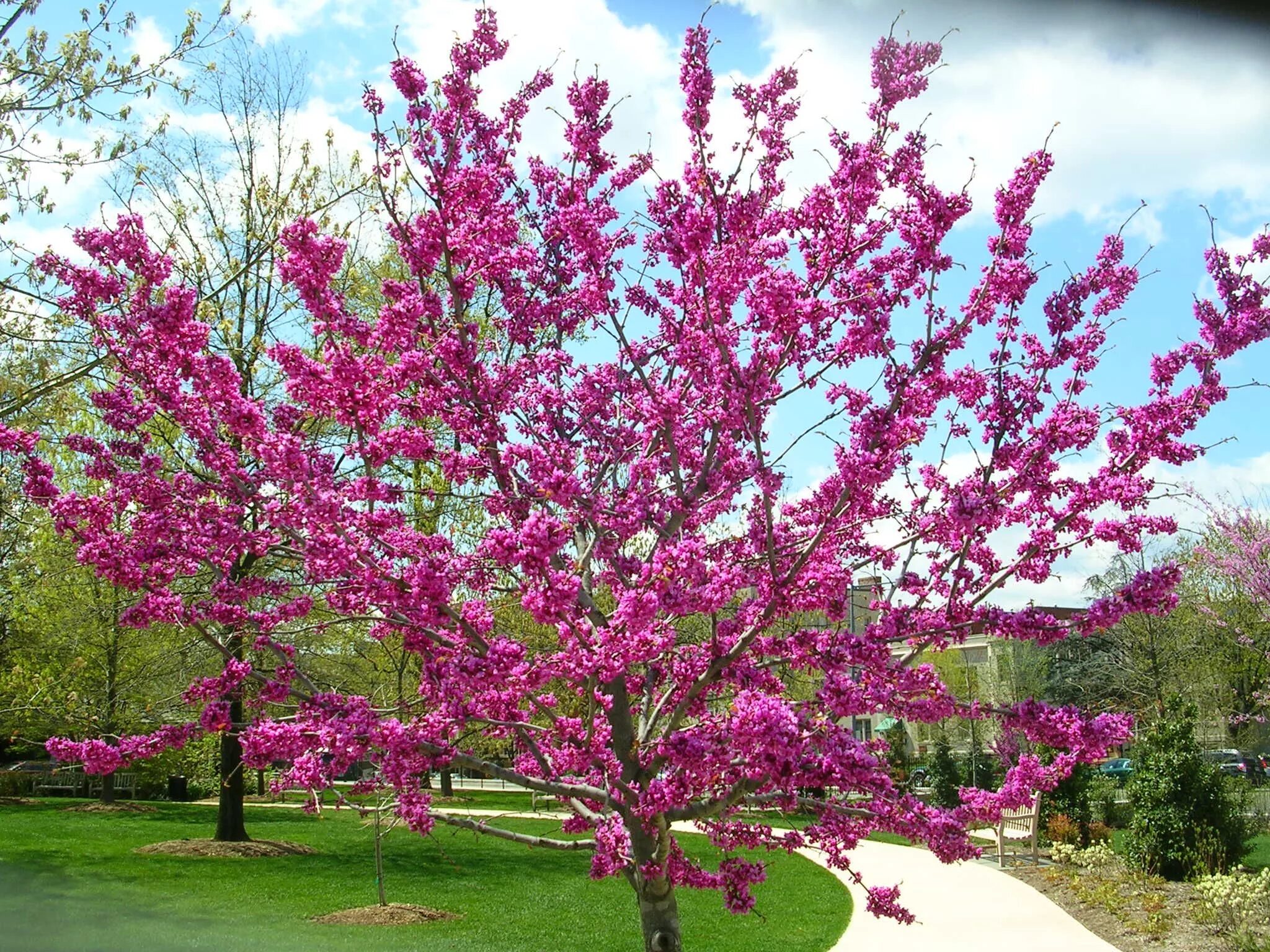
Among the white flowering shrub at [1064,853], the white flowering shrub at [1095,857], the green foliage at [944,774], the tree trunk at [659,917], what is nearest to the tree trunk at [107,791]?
the green foliage at [944,774]

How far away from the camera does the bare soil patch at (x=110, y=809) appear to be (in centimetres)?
2292

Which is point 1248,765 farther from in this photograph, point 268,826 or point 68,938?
point 68,938

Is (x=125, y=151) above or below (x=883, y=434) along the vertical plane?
above

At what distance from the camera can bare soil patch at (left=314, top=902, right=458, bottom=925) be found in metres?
11.6

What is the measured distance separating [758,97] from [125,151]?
580 centimetres

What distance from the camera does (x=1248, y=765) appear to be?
31.0 metres

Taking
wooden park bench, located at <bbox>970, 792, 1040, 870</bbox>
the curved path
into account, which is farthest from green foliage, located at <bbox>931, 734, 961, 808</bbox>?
the curved path

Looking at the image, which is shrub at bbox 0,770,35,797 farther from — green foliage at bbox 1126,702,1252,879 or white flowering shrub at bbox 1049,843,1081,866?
green foliage at bbox 1126,702,1252,879

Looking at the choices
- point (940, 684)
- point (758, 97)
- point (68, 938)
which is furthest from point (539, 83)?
point (68, 938)

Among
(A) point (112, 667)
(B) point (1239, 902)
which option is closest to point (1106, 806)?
(B) point (1239, 902)

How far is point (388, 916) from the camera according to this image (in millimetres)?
11859

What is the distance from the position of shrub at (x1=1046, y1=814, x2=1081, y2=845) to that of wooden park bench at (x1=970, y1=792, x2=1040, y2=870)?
0.96 ft

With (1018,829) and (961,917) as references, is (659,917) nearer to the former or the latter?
(961,917)

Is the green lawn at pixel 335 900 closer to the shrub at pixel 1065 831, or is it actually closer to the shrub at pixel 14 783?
the shrub at pixel 1065 831
